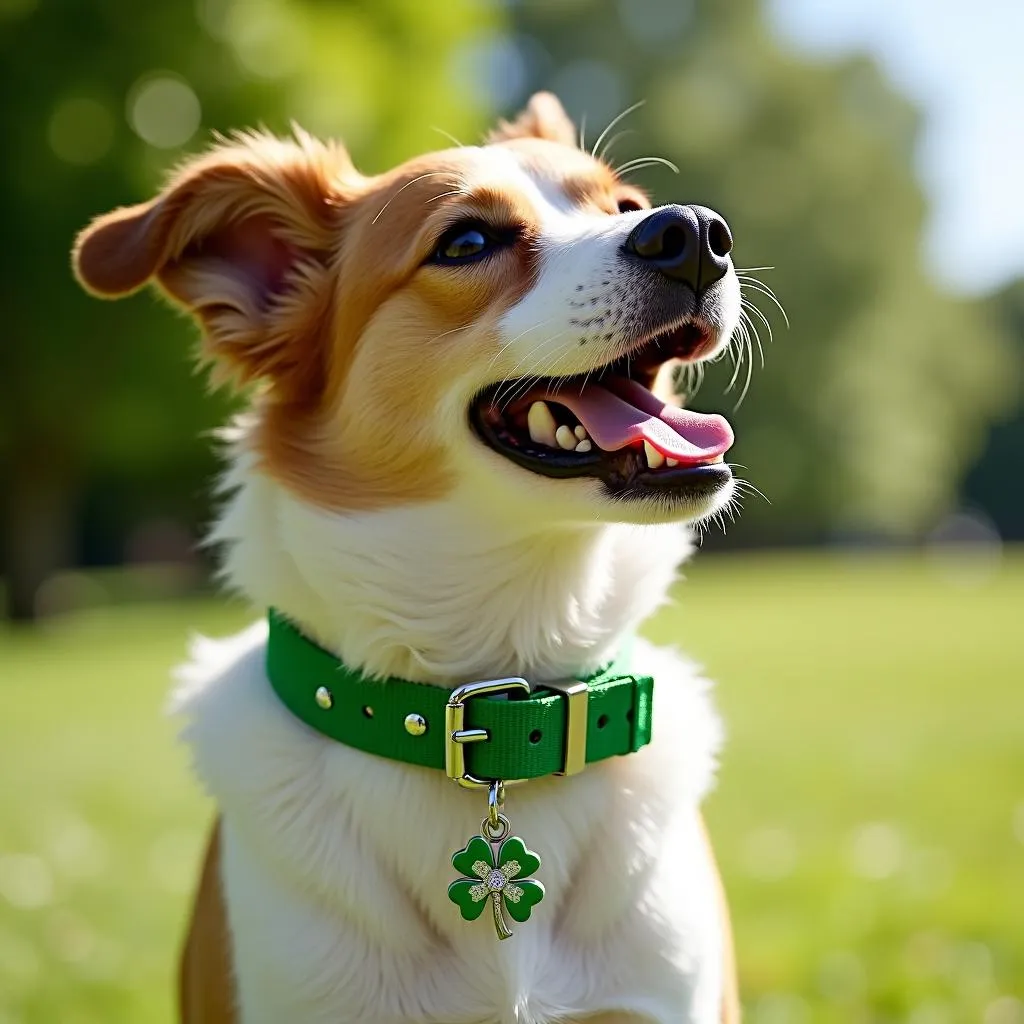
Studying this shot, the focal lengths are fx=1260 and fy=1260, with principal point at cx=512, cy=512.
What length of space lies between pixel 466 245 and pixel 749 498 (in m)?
17.6

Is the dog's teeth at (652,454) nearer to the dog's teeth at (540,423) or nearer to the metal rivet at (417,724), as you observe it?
the dog's teeth at (540,423)

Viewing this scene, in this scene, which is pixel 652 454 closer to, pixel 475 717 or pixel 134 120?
pixel 475 717

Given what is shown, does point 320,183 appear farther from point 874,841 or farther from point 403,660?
point 874,841

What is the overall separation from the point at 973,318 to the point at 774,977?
32608 mm

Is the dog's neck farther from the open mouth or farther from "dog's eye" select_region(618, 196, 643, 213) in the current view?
"dog's eye" select_region(618, 196, 643, 213)

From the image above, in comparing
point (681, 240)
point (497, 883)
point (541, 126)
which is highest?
point (541, 126)

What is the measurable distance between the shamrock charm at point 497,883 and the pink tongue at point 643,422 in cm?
84

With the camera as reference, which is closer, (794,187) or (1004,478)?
(794,187)

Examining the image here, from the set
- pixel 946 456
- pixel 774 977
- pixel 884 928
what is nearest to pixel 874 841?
pixel 884 928

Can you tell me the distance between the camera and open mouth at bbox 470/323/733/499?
8.42 feet

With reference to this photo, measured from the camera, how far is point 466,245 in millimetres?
2910

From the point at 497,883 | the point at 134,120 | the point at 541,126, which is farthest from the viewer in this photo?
the point at 134,120

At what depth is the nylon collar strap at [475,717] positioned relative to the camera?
2.48 m

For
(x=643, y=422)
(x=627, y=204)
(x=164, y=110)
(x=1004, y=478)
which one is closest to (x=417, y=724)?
(x=643, y=422)
